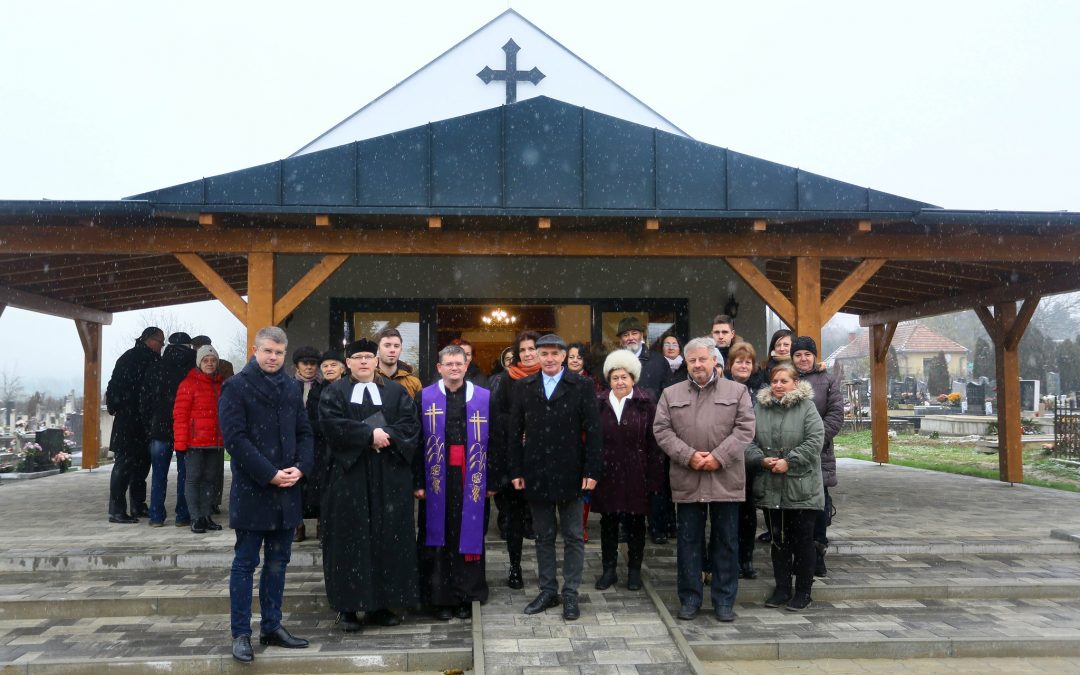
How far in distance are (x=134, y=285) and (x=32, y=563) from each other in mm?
6371

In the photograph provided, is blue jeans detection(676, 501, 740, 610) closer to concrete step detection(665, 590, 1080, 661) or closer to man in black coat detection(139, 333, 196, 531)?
concrete step detection(665, 590, 1080, 661)

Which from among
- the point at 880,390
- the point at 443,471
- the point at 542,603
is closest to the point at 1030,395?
the point at 880,390

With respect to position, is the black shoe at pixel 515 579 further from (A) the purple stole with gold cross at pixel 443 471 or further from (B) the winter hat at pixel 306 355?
(B) the winter hat at pixel 306 355

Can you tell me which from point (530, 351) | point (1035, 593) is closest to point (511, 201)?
point (530, 351)

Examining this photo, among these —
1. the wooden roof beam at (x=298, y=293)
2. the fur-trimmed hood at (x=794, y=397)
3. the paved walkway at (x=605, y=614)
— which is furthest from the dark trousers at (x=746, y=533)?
the wooden roof beam at (x=298, y=293)

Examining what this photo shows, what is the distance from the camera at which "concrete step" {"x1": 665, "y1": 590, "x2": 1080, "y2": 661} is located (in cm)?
426

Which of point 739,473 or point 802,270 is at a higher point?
point 802,270

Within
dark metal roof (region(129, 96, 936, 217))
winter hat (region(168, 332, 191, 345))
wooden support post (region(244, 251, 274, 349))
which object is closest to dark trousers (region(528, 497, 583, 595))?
dark metal roof (region(129, 96, 936, 217))

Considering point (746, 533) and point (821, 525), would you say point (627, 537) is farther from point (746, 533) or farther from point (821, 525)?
point (821, 525)

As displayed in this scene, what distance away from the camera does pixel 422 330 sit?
980cm

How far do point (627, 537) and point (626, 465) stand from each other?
51 centimetres

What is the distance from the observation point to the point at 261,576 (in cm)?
413

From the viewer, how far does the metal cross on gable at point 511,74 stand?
14.1 metres

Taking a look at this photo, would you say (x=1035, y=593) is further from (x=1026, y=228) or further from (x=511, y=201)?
A: (x=511, y=201)
